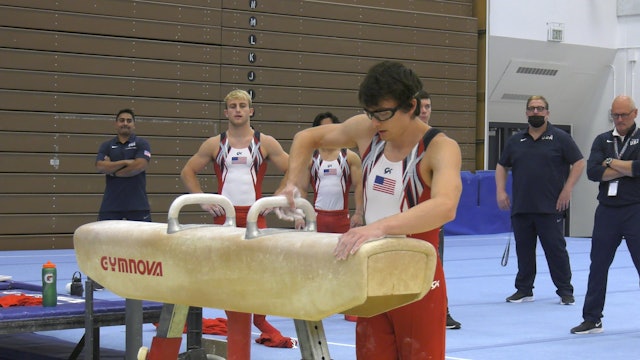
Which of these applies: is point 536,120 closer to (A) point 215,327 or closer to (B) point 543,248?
(B) point 543,248

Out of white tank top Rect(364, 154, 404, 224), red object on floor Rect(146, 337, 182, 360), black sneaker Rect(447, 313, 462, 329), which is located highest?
white tank top Rect(364, 154, 404, 224)

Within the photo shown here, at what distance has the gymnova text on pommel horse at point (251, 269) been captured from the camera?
3299 millimetres

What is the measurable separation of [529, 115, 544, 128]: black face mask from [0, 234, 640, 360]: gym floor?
1.79 meters

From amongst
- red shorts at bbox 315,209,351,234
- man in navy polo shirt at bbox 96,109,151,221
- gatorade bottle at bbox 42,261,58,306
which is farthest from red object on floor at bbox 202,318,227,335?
man in navy polo shirt at bbox 96,109,151,221

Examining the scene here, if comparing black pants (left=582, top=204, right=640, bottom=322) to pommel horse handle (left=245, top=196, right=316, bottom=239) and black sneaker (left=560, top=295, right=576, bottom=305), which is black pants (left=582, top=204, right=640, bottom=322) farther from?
pommel horse handle (left=245, top=196, right=316, bottom=239)

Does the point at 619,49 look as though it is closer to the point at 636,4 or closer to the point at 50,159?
the point at 636,4

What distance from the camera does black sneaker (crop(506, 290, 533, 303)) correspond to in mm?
10000

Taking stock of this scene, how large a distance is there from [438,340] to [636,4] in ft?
60.0

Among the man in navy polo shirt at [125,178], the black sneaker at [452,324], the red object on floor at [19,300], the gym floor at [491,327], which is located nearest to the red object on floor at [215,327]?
the gym floor at [491,327]

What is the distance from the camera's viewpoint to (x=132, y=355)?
546cm

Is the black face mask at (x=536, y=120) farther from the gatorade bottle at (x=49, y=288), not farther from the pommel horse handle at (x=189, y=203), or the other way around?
the pommel horse handle at (x=189, y=203)

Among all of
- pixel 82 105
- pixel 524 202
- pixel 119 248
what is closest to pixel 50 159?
pixel 82 105

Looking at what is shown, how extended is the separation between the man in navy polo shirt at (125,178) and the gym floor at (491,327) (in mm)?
898

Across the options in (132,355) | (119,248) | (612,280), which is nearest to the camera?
(119,248)
